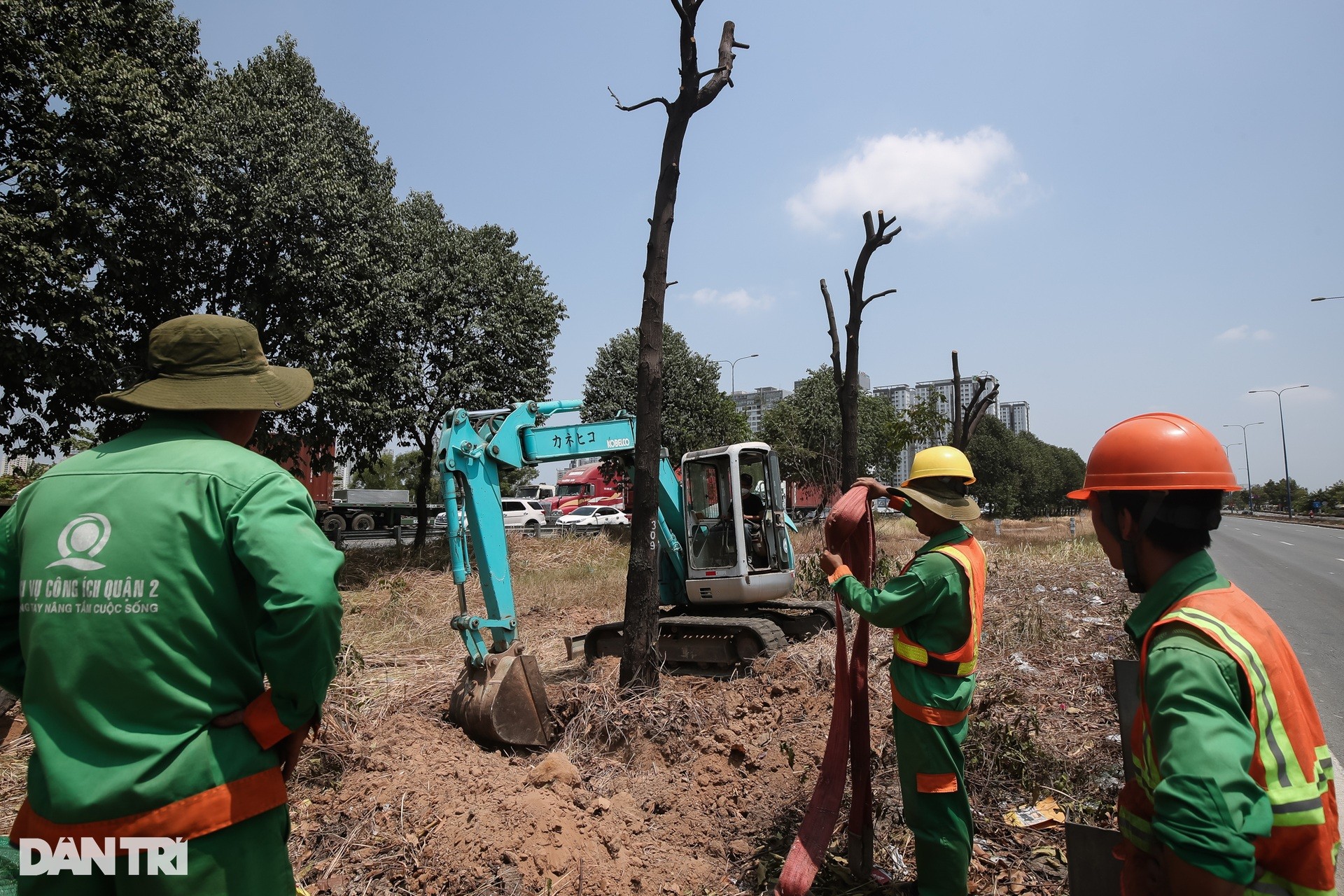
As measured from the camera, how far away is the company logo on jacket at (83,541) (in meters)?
1.85

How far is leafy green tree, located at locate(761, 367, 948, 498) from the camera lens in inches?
906

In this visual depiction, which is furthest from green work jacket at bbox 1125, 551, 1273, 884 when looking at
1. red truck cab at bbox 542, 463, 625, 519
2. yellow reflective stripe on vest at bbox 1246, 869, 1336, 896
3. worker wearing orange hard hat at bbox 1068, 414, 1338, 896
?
red truck cab at bbox 542, 463, 625, 519

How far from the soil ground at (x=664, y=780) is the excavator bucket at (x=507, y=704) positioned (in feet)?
0.44

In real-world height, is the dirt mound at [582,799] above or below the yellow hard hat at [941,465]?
below

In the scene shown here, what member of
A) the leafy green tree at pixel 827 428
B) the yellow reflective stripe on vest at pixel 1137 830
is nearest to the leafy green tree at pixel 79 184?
the yellow reflective stripe on vest at pixel 1137 830

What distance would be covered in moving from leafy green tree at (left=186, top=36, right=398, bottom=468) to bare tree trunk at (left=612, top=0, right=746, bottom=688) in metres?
8.65

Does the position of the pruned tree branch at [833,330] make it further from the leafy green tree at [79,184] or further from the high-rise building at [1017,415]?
the high-rise building at [1017,415]

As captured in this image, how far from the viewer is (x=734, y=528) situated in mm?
8680

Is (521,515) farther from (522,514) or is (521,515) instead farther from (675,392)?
(675,392)

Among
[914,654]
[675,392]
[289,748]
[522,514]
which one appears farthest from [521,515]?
[289,748]

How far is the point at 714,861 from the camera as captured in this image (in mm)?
4234

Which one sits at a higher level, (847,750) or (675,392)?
(675,392)

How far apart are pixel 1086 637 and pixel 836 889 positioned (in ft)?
19.2

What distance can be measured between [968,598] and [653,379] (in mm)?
3726
